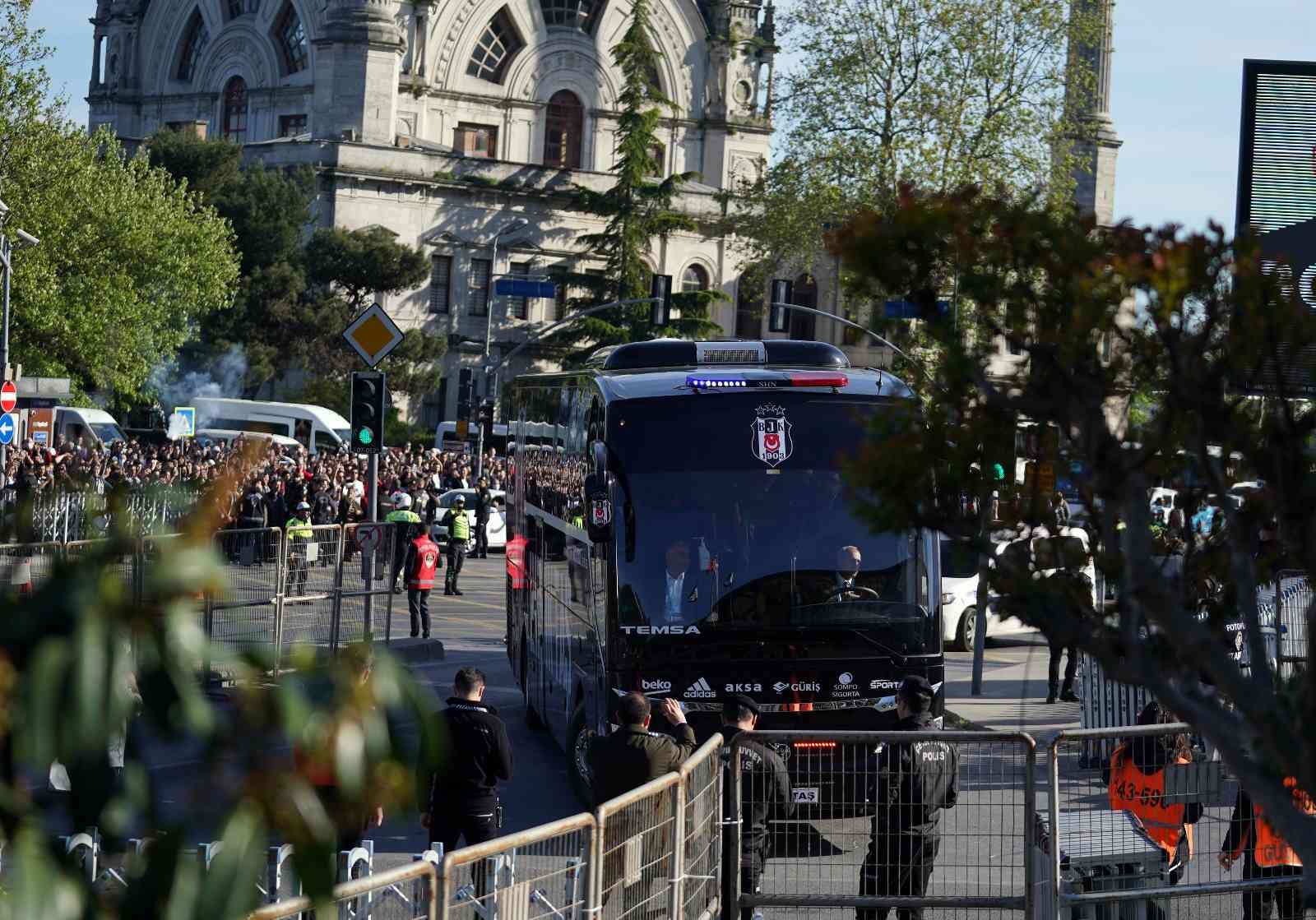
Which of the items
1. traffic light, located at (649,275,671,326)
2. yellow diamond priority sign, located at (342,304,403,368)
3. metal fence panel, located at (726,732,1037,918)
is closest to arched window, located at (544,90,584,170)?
traffic light, located at (649,275,671,326)

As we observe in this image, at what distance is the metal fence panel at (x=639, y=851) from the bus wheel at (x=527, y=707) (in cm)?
999

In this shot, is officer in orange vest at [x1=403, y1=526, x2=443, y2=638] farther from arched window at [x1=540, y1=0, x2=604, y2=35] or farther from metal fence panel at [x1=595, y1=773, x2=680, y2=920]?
arched window at [x1=540, y1=0, x2=604, y2=35]

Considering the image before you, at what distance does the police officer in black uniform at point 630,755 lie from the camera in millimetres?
9250

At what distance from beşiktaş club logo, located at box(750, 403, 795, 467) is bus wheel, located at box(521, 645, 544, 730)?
531cm

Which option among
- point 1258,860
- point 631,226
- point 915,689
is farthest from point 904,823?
point 631,226

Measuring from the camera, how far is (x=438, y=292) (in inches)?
3091

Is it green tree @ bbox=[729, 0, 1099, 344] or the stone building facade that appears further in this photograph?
the stone building facade

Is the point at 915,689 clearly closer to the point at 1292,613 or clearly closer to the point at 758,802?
the point at 758,802

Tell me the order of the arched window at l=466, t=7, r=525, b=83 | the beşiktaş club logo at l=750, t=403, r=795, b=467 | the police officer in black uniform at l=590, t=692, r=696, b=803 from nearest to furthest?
the police officer in black uniform at l=590, t=692, r=696, b=803
the beşiktaş club logo at l=750, t=403, r=795, b=467
the arched window at l=466, t=7, r=525, b=83

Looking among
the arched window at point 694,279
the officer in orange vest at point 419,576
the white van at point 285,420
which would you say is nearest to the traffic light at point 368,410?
the officer in orange vest at point 419,576

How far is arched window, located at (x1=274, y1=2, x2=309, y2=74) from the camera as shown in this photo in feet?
284

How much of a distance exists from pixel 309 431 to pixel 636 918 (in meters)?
56.4

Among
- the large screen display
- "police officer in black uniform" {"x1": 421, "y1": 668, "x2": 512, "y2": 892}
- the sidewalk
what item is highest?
the large screen display

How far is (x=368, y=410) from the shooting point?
1902 centimetres
